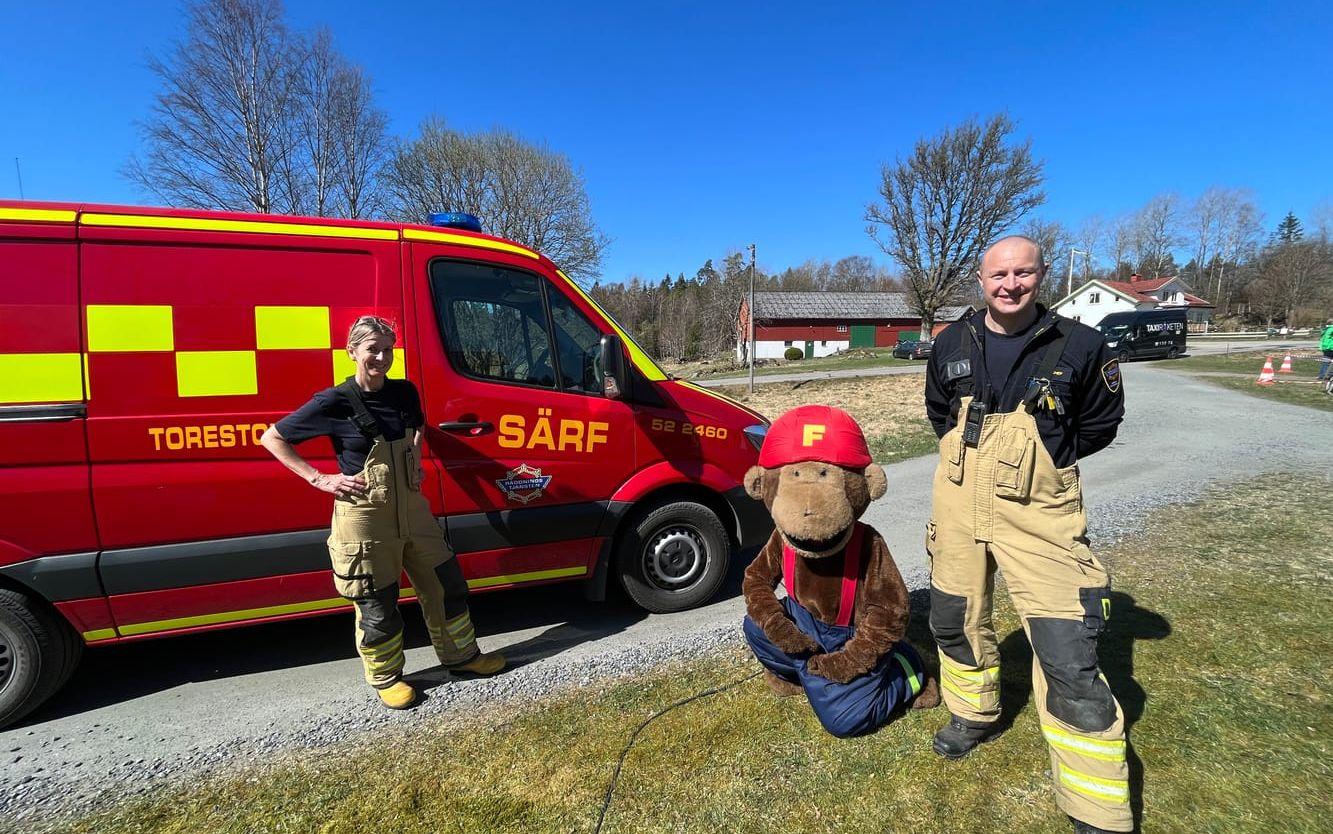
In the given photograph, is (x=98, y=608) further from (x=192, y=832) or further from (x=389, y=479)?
(x=389, y=479)

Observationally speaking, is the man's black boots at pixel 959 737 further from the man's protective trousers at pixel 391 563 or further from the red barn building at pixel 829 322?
the red barn building at pixel 829 322

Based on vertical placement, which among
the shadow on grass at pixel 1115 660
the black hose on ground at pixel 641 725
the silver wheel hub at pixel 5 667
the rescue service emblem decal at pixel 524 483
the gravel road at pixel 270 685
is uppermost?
the rescue service emblem decal at pixel 524 483

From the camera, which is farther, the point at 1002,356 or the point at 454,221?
the point at 454,221

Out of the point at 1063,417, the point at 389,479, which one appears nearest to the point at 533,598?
the point at 389,479

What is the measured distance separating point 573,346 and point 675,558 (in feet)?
5.02

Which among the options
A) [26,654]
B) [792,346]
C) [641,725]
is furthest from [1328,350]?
[792,346]

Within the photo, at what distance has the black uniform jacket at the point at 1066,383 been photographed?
81.7 inches

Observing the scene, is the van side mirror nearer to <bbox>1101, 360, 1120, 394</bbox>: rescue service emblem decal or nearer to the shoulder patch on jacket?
the shoulder patch on jacket

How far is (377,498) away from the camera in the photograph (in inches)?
106

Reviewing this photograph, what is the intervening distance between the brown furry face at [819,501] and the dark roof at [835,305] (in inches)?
1842

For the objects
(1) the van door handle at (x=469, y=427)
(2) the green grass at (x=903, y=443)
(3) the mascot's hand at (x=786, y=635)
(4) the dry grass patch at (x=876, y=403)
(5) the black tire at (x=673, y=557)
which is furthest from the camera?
(4) the dry grass patch at (x=876, y=403)

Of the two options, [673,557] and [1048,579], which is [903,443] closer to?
[673,557]

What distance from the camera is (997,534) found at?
7.04 ft

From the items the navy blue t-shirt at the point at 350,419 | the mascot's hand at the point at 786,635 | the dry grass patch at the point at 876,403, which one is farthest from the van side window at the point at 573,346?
the dry grass patch at the point at 876,403
